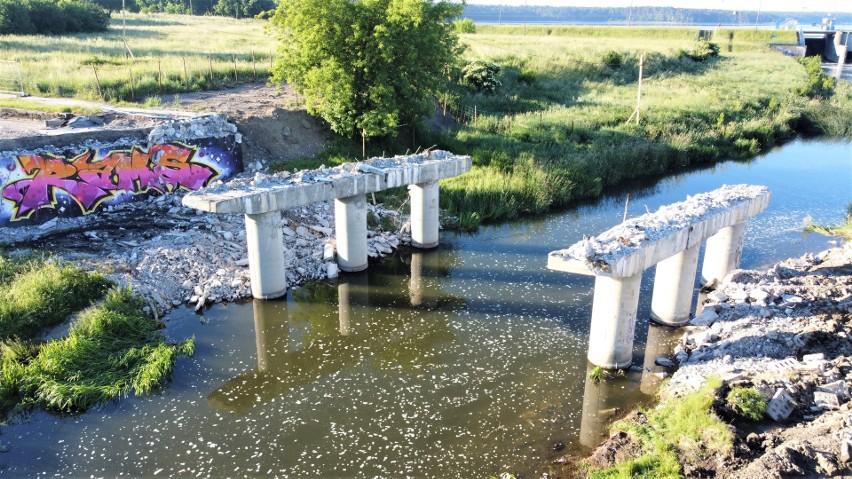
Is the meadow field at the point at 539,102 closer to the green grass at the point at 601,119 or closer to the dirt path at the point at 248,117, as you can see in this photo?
the green grass at the point at 601,119

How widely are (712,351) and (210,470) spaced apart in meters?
12.3

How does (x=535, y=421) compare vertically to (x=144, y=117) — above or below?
below

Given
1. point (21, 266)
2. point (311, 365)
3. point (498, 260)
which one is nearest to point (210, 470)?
point (311, 365)

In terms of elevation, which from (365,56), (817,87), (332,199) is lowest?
(332,199)

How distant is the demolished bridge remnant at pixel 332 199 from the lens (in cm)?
1869

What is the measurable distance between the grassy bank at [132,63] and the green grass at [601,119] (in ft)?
44.4

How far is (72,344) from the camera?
15.7m

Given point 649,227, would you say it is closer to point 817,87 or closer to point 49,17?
point 817,87

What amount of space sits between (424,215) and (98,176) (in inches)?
494

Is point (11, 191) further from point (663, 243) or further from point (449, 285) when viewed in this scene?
point (663, 243)

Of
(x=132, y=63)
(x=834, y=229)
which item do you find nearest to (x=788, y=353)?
(x=834, y=229)

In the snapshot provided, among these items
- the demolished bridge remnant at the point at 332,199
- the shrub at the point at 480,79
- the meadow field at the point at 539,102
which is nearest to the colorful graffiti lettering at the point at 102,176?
the meadow field at the point at 539,102

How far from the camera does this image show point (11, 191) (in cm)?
2164

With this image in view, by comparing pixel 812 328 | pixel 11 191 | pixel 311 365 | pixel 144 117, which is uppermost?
pixel 144 117
